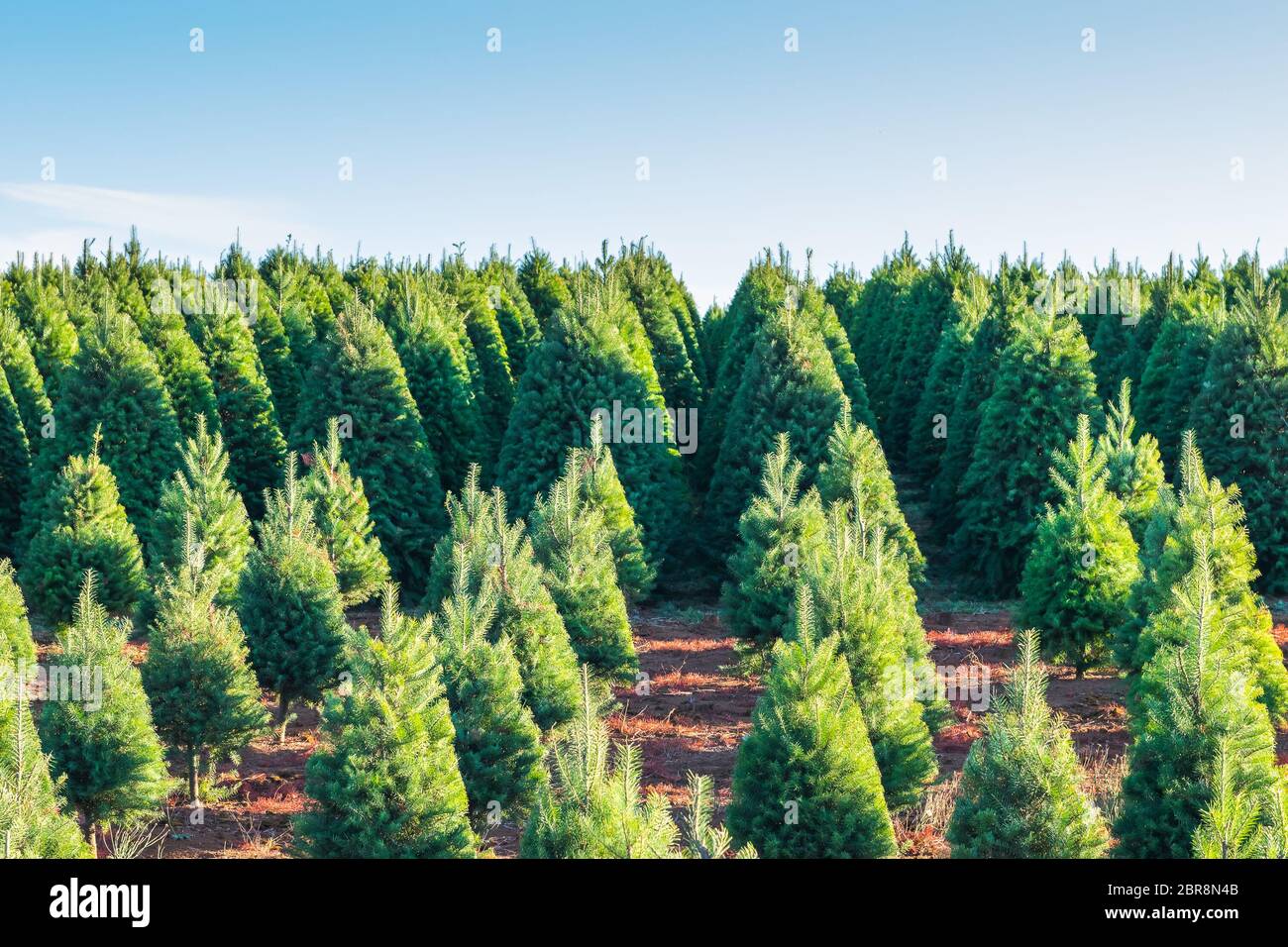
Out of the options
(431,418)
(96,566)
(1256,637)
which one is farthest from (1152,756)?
(431,418)

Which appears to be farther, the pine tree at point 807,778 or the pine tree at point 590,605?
the pine tree at point 590,605

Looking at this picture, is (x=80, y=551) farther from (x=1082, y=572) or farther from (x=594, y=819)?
(x=1082, y=572)

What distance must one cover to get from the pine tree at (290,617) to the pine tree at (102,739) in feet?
10.0

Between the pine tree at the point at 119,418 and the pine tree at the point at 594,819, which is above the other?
the pine tree at the point at 119,418

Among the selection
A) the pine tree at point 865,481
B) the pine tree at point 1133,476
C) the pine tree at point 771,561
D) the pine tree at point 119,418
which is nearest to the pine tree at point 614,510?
the pine tree at point 771,561

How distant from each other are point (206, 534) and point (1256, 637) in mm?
14379

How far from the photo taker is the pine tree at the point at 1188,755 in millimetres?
Answer: 9547

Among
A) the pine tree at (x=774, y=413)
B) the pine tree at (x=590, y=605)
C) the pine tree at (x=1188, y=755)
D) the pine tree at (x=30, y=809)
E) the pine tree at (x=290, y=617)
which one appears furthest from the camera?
the pine tree at (x=774, y=413)

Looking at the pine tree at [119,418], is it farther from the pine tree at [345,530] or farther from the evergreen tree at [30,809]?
the evergreen tree at [30,809]

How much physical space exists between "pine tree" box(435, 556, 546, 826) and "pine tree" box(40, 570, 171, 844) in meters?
2.98

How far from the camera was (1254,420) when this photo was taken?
76.8 feet

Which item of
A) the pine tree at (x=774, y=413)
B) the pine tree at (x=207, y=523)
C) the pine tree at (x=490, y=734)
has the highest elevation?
the pine tree at (x=774, y=413)

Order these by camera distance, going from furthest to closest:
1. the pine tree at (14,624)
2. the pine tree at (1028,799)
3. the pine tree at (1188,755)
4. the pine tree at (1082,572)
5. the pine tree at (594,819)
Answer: the pine tree at (1082,572) → the pine tree at (14,624) → the pine tree at (1188,755) → the pine tree at (1028,799) → the pine tree at (594,819)

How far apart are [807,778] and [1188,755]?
2931 mm
